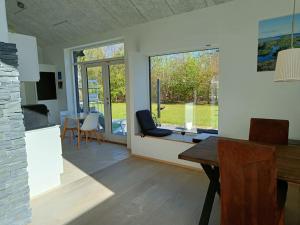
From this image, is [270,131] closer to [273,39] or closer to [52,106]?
[273,39]

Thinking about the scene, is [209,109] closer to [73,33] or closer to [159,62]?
[159,62]

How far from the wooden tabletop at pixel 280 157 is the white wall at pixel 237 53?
3.39 feet

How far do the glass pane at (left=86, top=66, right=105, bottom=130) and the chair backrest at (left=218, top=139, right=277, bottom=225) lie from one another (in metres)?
4.26

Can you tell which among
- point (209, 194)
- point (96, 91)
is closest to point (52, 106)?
point (96, 91)

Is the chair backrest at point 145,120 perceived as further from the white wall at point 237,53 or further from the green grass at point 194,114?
the white wall at point 237,53

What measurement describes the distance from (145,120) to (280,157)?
2.68 m

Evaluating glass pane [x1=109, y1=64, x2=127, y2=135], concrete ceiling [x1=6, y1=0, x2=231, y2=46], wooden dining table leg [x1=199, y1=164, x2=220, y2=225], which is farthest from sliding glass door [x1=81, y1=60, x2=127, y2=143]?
wooden dining table leg [x1=199, y1=164, x2=220, y2=225]

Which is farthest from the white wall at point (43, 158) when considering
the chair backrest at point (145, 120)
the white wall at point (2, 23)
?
the chair backrest at point (145, 120)

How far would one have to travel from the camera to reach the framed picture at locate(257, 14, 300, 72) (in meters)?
2.77

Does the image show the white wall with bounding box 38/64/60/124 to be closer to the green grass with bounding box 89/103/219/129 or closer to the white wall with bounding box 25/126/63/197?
the green grass with bounding box 89/103/219/129

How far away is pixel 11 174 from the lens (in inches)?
81.5

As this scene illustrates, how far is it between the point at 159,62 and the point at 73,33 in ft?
7.61

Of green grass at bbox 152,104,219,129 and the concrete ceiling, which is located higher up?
the concrete ceiling

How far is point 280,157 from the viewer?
1852 millimetres
